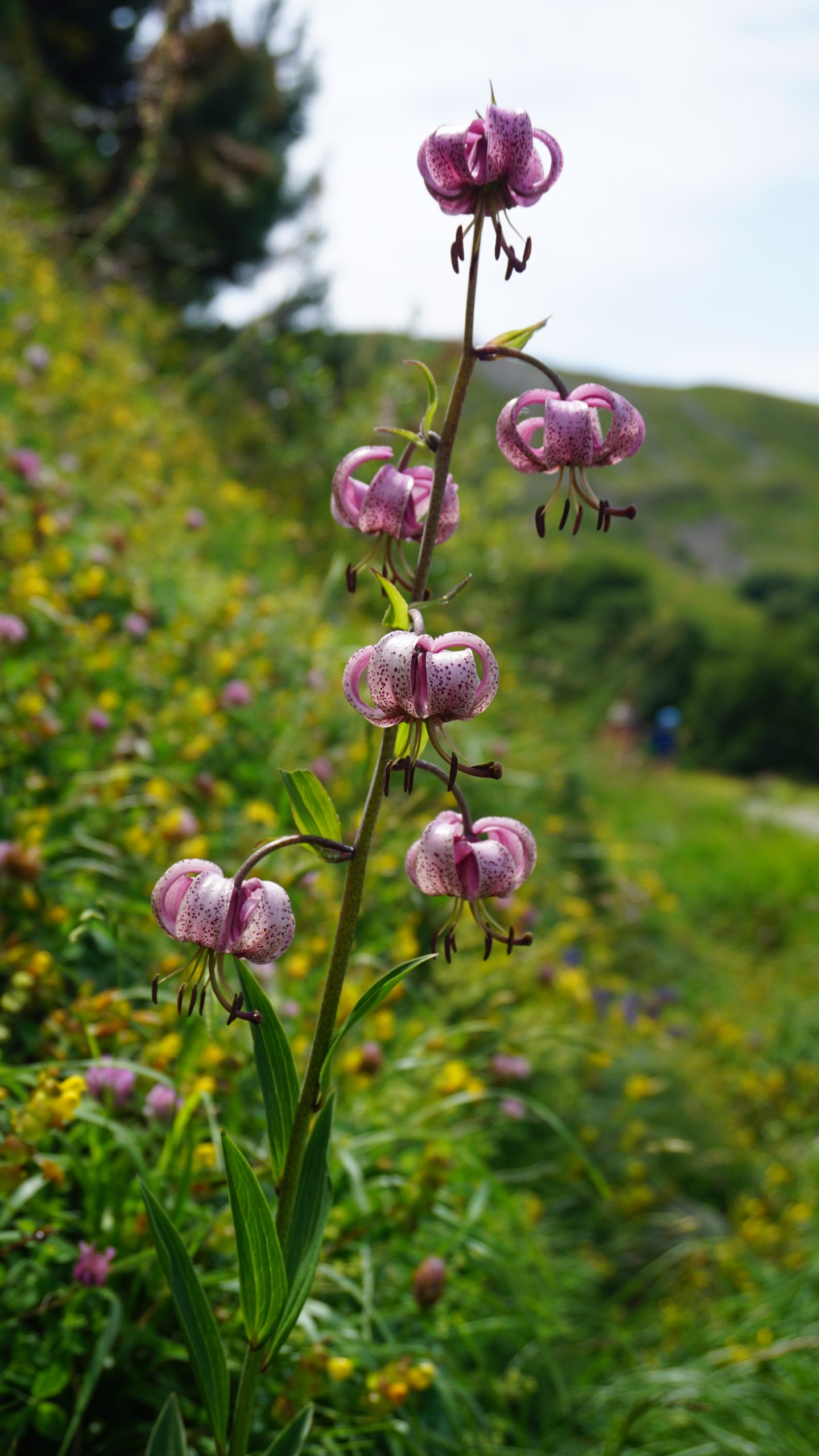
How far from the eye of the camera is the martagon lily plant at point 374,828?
86cm

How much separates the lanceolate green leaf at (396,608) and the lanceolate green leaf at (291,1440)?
0.79 meters

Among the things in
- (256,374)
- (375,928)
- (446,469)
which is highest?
(256,374)

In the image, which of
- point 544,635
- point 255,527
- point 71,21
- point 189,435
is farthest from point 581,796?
point 71,21

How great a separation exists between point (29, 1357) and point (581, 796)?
468 centimetres

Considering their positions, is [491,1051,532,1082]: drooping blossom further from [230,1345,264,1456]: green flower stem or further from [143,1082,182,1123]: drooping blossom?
[230,1345,264,1456]: green flower stem

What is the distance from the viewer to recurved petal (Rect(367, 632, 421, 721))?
2.72 ft

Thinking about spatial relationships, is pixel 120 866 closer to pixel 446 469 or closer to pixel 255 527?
pixel 446 469

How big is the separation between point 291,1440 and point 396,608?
2.76ft

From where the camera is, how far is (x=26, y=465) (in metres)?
2.93

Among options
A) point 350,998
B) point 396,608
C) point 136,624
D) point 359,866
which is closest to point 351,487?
point 396,608

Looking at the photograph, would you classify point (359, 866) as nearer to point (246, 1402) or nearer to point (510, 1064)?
point (246, 1402)

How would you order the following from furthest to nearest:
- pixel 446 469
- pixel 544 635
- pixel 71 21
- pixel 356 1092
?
pixel 71 21, pixel 544 635, pixel 356 1092, pixel 446 469

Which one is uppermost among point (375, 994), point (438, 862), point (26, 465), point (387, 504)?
point (26, 465)

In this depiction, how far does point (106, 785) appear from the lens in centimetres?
210
